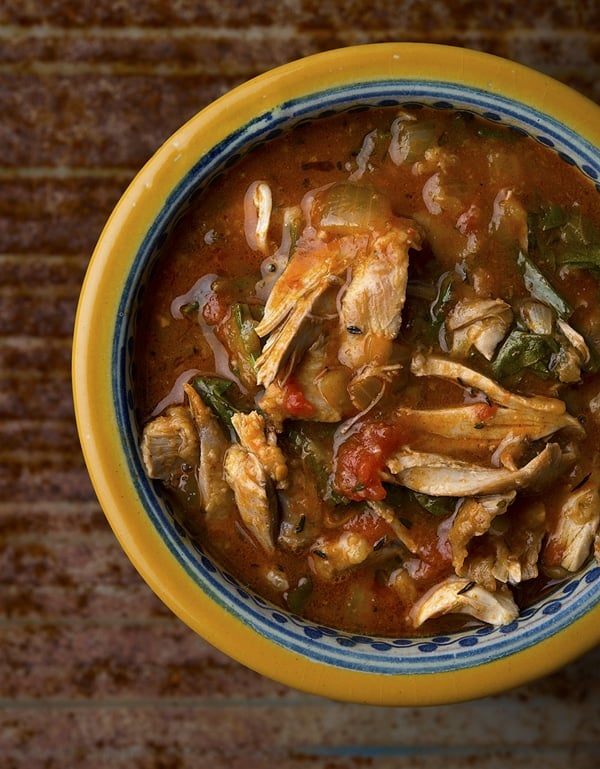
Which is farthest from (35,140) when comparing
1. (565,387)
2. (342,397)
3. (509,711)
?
(509,711)

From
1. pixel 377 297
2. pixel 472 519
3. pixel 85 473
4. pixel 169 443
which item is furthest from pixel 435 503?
pixel 85 473

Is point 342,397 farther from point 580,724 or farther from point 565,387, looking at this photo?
point 580,724

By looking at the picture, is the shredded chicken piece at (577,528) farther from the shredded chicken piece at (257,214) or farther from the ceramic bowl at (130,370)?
the shredded chicken piece at (257,214)

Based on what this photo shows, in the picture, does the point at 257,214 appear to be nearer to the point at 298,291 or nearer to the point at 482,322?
the point at 298,291

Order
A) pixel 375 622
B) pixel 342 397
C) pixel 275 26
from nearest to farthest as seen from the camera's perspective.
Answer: pixel 342 397 < pixel 375 622 < pixel 275 26

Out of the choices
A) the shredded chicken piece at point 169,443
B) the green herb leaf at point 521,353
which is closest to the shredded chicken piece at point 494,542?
the green herb leaf at point 521,353

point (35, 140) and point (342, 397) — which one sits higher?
point (35, 140)

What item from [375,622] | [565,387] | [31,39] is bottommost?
[375,622]
